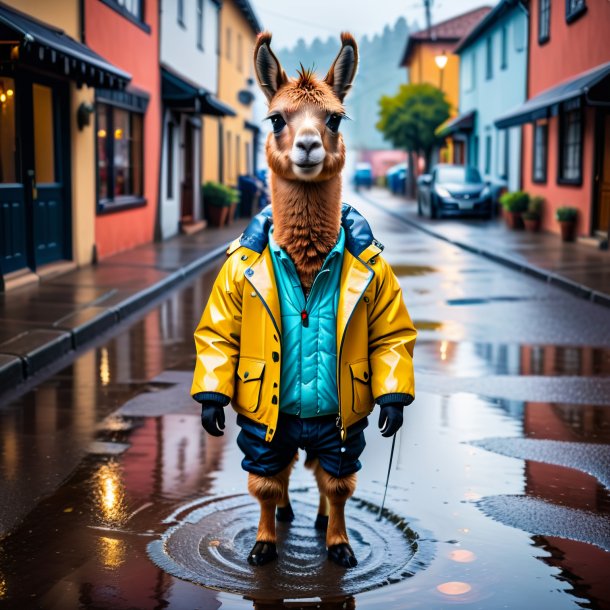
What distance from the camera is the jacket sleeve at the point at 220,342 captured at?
393cm

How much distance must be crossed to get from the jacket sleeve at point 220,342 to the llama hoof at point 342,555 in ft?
2.47

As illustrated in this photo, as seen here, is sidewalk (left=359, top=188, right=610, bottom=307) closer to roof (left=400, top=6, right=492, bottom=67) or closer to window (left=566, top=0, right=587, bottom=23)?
window (left=566, top=0, right=587, bottom=23)

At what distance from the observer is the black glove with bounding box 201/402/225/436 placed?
3893 mm

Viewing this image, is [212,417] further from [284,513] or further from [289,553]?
[284,513]

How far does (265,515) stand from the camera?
13.6 ft

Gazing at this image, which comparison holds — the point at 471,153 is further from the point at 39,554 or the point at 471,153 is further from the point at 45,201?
the point at 39,554

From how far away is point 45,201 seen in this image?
555 inches

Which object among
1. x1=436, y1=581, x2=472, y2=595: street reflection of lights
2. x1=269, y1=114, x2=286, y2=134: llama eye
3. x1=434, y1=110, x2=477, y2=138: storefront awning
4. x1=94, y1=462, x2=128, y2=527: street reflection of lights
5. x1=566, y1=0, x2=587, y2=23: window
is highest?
x1=566, y1=0, x2=587, y2=23: window

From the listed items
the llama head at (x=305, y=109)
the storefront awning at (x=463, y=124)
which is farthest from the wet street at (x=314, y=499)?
the storefront awning at (x=463, y=124)

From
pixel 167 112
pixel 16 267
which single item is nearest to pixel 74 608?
pixel 16 267

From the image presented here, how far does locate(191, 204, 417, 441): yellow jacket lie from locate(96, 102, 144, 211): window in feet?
41.6

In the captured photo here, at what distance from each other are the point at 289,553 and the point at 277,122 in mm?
1736

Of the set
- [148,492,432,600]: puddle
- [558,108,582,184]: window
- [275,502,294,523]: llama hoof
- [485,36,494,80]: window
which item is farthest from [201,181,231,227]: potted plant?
[275,502,294,523]: llama hoof

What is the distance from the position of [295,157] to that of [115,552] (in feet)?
5.89
